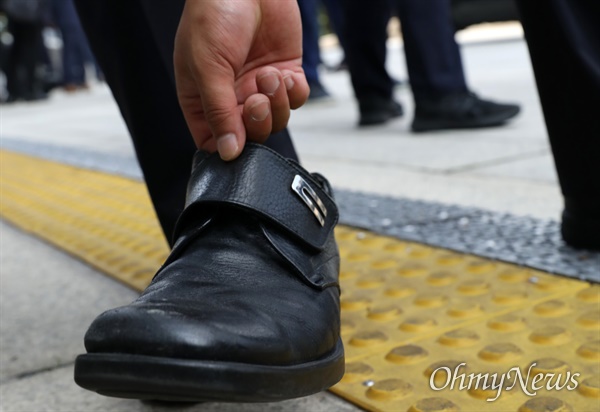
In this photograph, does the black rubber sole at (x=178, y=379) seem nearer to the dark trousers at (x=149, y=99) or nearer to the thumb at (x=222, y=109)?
the thumb at (x=222, y=109)

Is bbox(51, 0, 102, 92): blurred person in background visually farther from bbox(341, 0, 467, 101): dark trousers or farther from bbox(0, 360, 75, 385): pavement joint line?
bbox(0, 360, 75, 385): pavement joint line

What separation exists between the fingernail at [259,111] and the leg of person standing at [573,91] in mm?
539

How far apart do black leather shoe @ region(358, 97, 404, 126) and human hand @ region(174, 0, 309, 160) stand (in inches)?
108

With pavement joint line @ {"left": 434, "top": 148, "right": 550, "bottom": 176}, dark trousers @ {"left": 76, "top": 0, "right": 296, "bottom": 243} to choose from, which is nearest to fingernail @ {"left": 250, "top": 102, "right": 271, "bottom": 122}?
dark trousers @ {"left": 76, "top": 0, "right": 296, "bottom": 243}

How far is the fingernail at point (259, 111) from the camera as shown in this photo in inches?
39.4

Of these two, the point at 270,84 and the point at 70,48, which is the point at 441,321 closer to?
the point at 270,84

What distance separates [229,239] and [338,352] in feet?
0.59

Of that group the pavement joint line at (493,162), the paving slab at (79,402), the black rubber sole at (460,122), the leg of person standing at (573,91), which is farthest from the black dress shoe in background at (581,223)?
the black rubber sole at (460,122)

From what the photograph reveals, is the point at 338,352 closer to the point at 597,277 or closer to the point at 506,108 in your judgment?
the point at 597,277

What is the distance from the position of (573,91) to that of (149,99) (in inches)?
26.0

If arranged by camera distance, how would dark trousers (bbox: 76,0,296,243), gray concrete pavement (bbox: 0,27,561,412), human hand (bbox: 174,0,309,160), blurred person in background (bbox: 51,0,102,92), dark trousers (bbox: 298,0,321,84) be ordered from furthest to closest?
1. blurred person in background (bbox: 51,0,102,92)
2. dark trousers (bbox: 298,0,321,84)
3. dark trousers (bbox: 76,0,296,243)
4. gray concrete pavement (bbox: 0,27,561,412)
5. human hand (bbox: 174,0,309,160)

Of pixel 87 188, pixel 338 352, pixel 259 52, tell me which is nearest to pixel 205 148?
pixel 259 52

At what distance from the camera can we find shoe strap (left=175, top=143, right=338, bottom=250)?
99cm

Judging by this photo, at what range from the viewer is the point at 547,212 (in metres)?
1.85
